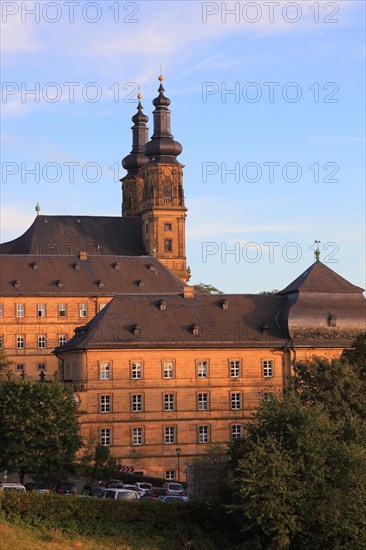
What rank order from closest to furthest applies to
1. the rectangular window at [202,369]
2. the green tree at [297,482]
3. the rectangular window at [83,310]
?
the green tree at [297,482], the rectangular window at [202,369], the rectangular window at [83,310]

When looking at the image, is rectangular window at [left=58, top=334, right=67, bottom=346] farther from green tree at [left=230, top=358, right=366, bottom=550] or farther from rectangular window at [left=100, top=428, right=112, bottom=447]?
green tree at [left=230, top=358, right=366, bottom=550]

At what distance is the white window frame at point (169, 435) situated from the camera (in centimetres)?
10406

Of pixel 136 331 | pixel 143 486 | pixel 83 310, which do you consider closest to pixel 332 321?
pixel 136 331

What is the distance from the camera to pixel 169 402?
105062 millimetres

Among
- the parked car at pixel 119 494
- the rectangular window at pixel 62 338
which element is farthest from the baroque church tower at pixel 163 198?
the parked car at pixel 119 494

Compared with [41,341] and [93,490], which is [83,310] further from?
[93,490]

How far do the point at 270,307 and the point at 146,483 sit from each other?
90.9 ft

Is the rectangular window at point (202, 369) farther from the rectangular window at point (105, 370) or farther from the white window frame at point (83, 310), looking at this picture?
the white window frame at point (83, 310)

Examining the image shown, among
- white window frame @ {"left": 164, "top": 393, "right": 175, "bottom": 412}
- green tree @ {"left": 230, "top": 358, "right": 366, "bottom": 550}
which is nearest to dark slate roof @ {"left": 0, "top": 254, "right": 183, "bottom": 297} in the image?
white window frame @ {"left": 164, "top": 393, "right": 175, "bottom": 412}

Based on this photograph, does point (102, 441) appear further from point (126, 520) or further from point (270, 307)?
point (126, 520)

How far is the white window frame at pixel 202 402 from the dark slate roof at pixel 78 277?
30145mm

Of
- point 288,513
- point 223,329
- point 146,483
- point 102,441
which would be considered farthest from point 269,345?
point 288,513

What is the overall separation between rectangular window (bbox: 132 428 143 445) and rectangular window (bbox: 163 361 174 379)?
4.53m

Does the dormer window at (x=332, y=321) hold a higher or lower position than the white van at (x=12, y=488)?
higher
